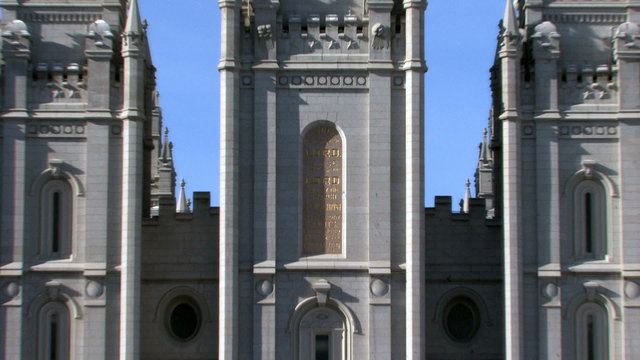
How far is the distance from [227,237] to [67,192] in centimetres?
477

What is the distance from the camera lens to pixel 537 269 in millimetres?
42625

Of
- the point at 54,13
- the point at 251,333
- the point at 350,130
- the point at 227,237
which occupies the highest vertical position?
the point at 54,13

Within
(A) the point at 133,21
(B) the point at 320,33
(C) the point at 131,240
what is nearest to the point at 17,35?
(A) the point at 133,21

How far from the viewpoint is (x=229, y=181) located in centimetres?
4234

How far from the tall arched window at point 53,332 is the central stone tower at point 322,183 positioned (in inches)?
171

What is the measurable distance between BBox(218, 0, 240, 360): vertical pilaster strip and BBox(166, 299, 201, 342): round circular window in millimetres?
2077

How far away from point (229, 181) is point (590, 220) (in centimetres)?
1005

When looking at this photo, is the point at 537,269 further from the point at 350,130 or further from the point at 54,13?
the point at 54,13

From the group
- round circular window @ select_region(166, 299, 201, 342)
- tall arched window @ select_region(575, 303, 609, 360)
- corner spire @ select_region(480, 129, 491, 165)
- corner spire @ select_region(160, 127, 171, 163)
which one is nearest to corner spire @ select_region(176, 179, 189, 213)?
corner spire @ select_region(160, 127, 171, 163)

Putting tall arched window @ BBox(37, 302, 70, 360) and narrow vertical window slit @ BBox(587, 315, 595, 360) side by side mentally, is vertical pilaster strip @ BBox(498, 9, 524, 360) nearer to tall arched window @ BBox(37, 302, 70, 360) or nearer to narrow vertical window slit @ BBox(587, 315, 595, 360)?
narrow vertical window slit @ BBox(587, 315, 595, 360)

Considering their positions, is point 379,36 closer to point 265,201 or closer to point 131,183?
point 265,201

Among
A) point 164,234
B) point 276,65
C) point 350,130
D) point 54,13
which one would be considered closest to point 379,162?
point 350,130

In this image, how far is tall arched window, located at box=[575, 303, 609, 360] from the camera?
4262 centimetres

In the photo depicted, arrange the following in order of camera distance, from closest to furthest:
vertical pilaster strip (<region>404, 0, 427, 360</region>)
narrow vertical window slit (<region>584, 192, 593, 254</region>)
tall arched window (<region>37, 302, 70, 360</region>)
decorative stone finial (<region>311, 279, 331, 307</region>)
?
vertical pilaster strip (<region>404, 0, 427, 360</region>)
decorative stone finial (<region>311, 279, 331, 307</region>)
tall arched window (<region>37, 302, 70, 360</region>)
narrow vertical window slit (<region>584, 192, 593, 254</region>)
